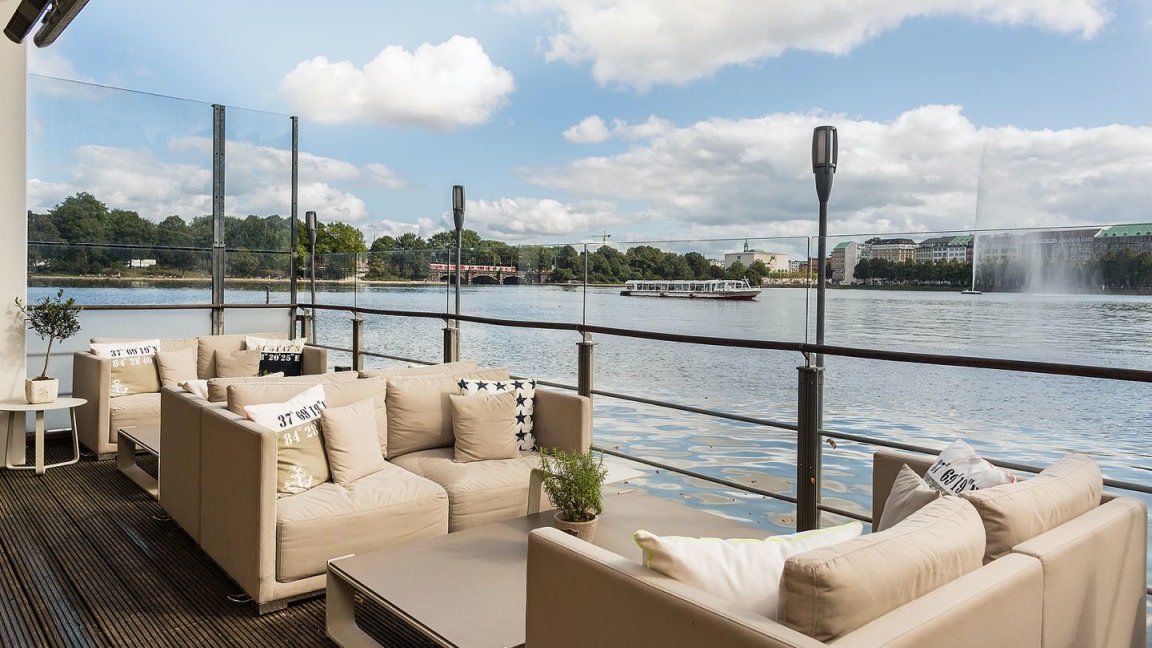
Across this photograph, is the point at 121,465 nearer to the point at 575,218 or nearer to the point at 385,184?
the point at 385,184

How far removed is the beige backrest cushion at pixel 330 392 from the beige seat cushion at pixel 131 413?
2167 mm

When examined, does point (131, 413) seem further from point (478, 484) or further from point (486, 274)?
point (486, 274)

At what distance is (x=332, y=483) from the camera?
10.2 feet

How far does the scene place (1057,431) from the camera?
11.5 metres

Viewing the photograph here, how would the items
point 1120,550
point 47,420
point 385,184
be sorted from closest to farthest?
1. point 1120,550
2. point 47,420
3. point 385,184

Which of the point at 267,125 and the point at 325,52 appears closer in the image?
the point at 267,125

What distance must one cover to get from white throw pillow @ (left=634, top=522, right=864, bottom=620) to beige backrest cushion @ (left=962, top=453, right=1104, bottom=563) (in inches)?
16.5

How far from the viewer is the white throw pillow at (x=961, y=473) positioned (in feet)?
6.18

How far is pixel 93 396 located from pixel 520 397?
320 cm

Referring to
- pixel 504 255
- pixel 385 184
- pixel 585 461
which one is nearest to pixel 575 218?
pixel 385 184

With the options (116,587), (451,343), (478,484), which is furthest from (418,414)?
(451,343)

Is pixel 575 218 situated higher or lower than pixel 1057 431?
higher

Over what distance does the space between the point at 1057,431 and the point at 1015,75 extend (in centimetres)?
1286

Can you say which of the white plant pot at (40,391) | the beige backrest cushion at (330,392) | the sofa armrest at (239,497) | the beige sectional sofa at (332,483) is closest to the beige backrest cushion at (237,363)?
the white plant pot at (40,391)
